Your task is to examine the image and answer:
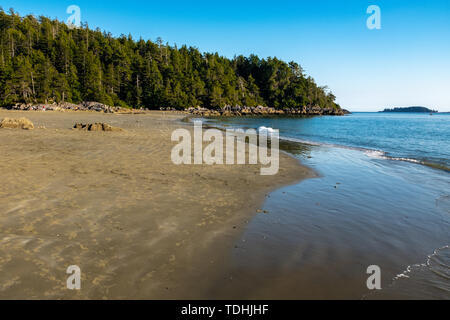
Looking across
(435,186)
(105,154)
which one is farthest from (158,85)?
(435,186)

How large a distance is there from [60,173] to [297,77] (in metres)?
165

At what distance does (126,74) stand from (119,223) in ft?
347

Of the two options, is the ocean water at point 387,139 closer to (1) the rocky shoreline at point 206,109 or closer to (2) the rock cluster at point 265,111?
(1) the rocky shoreline at point 206,109

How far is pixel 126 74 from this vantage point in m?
97.2

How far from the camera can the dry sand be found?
3529 millimetres

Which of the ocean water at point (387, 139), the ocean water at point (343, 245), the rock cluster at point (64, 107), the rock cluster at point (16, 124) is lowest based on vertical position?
the ocean water at point (343, 245)

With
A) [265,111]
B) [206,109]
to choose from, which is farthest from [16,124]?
[265,111]

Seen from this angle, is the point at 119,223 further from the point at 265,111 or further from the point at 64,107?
the point at 265,111

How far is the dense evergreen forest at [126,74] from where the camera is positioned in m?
66.2

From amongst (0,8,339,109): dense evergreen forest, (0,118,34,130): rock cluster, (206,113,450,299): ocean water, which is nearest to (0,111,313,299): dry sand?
(206,113,450,299): ocean water

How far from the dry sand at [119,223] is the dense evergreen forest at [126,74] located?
68.2 metres
